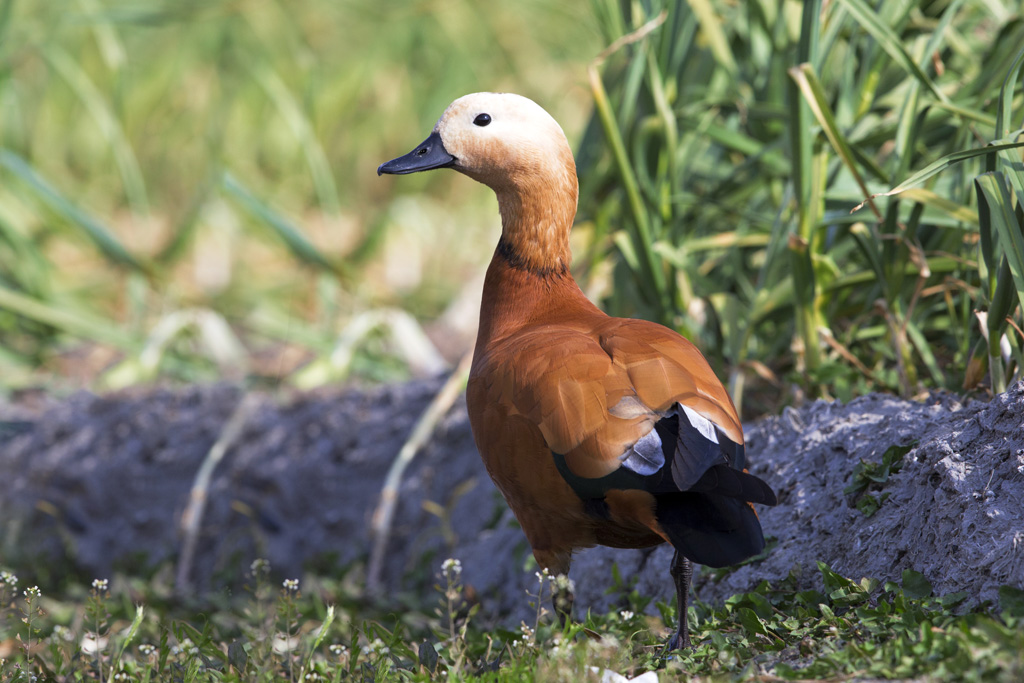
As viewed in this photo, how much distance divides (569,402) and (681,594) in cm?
55

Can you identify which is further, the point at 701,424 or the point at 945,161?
the point at 945,161

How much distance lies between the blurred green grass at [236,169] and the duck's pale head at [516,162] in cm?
224

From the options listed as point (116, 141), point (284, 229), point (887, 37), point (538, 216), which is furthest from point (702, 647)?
point (116, 141)

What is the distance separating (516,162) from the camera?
2607 millimetres

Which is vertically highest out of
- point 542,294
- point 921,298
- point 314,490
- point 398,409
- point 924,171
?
→ point 924,171

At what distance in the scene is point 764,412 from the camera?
3.39 metres

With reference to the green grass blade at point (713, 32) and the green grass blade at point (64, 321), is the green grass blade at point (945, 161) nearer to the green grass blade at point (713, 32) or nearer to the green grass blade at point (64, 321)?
the green grass blade at point (713, 32)

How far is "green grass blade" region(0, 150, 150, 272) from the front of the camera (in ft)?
15.4

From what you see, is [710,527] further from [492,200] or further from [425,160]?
[492,200]

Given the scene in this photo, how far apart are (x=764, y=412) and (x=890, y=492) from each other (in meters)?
1.05

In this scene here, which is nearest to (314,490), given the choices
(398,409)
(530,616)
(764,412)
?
(398,409)

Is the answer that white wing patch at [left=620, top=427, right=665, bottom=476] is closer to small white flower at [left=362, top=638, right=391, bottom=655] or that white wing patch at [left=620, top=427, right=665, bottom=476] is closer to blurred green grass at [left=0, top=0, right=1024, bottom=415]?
small white flower at [left=362, top=638, right=391, bottom=655]

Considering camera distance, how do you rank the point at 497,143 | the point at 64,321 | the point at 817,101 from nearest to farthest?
the point at 497,143
the point at 817,101
the point at 64,321

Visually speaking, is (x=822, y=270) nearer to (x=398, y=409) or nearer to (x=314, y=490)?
(x=398, y=409)
